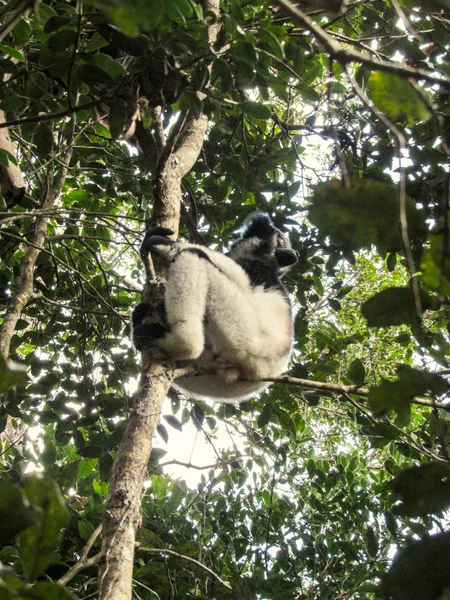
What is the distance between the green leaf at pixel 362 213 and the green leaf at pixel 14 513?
48 cm

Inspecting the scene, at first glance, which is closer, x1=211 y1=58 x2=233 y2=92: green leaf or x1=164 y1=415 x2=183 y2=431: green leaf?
x1=211 y1=58 x2=233 y2=92: green leaf

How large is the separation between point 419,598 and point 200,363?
285 centimetres

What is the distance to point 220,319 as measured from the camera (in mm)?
3258

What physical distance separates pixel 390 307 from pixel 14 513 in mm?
542

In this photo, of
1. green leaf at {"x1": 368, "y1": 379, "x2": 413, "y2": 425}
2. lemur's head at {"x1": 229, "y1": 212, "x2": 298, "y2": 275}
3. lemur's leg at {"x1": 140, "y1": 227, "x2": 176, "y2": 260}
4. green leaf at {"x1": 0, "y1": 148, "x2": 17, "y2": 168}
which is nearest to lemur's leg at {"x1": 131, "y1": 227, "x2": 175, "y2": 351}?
lemur's leg at {"x1": 140, "y1": 227, "x2": 176, "y2": 260}

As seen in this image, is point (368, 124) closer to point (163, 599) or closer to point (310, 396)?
point (310, 396)

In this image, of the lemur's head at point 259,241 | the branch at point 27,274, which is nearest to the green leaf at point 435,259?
the branch at point 27,274

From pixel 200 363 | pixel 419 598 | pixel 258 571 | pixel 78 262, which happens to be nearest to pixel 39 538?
pixel 419 598

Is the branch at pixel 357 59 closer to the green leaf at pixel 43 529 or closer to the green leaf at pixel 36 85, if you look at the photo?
the green leaf at pixel 43 529

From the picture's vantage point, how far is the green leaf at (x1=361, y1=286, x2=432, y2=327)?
2.57ft

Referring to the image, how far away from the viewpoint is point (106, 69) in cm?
217

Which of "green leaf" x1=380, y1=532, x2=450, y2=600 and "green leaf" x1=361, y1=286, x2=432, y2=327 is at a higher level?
"green leaf" x1=361, y1=286, x2=432, y2=327

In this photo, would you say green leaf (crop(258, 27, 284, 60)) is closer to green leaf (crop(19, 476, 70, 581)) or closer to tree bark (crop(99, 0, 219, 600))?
tree bark (crop(99, 0, 219, 600))

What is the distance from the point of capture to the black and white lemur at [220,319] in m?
2.93
